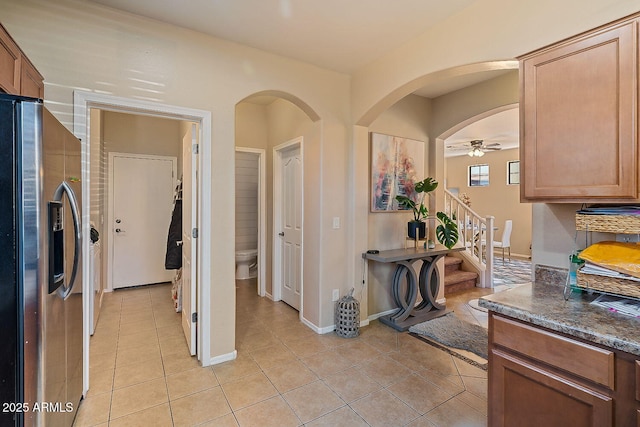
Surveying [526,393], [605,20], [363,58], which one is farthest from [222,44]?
[526,393]

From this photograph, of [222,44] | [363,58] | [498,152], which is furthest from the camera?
[498,152]

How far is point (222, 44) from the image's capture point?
2.49m

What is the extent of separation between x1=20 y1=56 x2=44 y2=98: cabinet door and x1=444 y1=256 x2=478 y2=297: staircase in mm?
4721

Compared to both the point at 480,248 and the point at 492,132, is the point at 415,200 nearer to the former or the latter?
the point at 480,248

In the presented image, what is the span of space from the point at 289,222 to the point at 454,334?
2.28 meters

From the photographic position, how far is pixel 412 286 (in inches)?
133

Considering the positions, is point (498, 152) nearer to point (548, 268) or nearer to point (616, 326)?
point (548, 268)

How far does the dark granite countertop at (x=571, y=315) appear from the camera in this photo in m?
1.09

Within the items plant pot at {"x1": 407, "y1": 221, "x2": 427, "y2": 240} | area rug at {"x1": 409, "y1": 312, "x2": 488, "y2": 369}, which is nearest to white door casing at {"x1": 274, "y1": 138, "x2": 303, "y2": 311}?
plant pot at {"x1": 407, "y1": 221, "x2": 427, "y2": 240}

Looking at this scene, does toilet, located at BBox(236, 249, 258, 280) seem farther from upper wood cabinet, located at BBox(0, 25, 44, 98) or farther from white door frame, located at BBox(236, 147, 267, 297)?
Result: upper wood cabinet, located at BBox(0, 25, 44, 98)

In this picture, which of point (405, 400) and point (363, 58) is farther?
point (363, 58)

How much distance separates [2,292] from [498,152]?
9.14 meters

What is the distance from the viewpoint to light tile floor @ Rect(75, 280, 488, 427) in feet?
6.16

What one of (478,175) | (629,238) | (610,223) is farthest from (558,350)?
(478,175)
